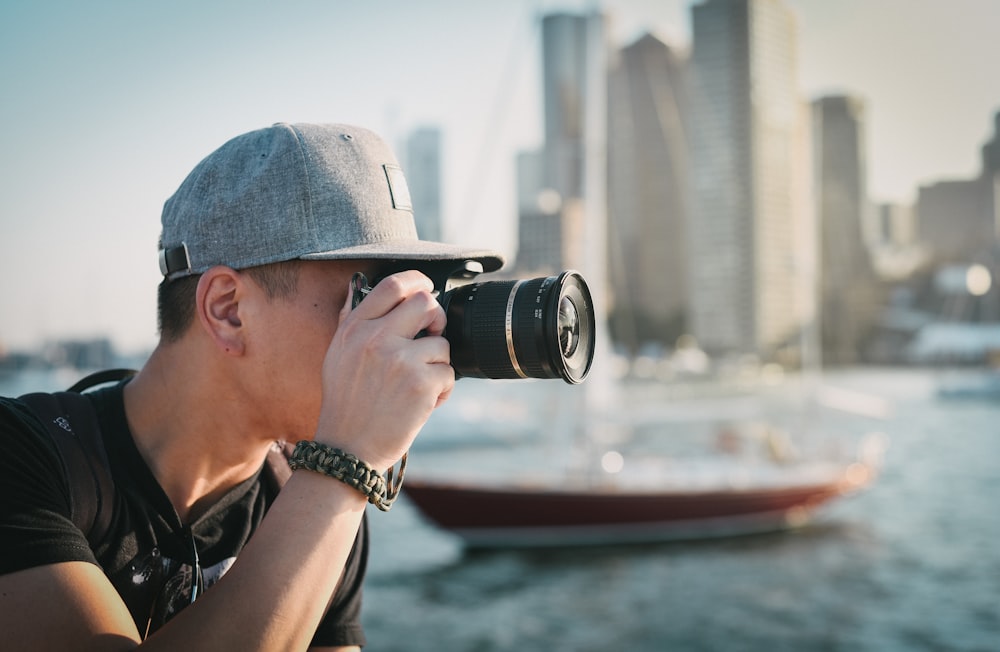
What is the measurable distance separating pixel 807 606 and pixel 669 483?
285cm

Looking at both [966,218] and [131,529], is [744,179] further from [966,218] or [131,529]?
[131,529]

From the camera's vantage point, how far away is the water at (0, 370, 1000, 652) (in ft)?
35.9

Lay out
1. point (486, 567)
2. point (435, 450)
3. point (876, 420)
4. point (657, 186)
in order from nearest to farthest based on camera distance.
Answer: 1. point (486, 567)
2. point (435, 450)
3. point (876, 420)
4. point (657, 186)

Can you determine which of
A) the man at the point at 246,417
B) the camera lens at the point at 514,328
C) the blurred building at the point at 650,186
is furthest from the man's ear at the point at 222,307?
the blurred building at the point at 650,186

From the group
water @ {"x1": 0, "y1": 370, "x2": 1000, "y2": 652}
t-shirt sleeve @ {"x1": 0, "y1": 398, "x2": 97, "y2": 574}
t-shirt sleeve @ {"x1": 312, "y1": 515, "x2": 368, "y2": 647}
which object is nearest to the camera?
t-shirt sleeve @ {"x1": 0, "y1": 398, "x2": 97, "y2": 574}

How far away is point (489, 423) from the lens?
27.4 meters

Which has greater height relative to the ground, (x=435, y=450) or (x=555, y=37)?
(x=555, y=37)

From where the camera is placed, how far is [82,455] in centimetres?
93

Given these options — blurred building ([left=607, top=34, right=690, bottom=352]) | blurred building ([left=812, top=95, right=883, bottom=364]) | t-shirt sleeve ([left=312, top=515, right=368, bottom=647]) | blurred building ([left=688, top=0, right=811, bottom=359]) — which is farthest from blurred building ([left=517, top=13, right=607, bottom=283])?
blurred building ([left=607, top=34, right=690, bottom=352])

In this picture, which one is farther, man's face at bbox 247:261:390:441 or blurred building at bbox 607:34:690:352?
blurred building at bbox 607:34:690:352

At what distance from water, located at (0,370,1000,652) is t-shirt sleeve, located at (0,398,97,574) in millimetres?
10322

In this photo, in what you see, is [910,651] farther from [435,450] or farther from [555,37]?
[435,450]

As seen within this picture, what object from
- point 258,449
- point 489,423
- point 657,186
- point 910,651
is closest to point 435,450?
point 489,423

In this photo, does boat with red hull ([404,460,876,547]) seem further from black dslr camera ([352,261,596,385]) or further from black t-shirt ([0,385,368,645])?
black dslr camera ([352,261,596,385])
